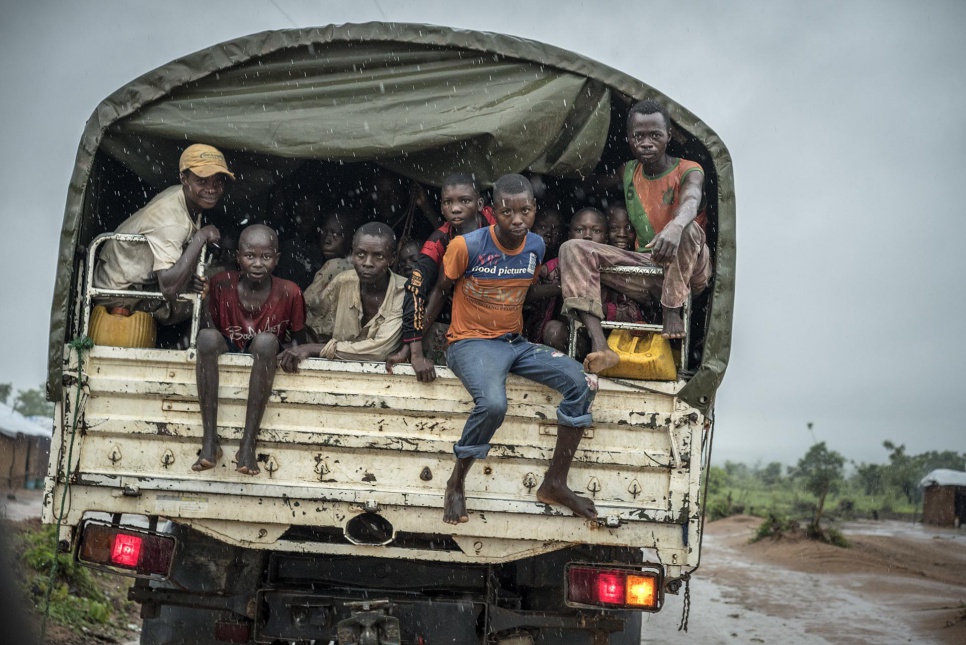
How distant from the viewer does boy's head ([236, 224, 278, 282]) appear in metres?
4.25

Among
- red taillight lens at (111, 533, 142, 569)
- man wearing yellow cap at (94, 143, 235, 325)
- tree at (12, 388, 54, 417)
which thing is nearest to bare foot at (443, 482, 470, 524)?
red taillight lens at (111, 533, 142, 569)

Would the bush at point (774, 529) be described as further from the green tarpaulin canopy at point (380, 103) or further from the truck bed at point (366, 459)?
the truck bed at point (366, 459)

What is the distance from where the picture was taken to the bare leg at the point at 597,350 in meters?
3.71

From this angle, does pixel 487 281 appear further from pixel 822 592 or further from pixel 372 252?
pixel 822 592

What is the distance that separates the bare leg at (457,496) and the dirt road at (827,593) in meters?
3.96

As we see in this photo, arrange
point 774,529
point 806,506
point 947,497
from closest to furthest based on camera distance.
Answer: point 774,529
point 947,497
point 806,506

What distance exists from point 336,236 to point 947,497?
1542 cm

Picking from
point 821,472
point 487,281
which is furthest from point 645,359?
point 821,472

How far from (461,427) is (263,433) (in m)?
0.77

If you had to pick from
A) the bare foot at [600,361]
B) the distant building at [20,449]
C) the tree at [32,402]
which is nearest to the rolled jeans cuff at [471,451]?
the bare foot at [600,361]

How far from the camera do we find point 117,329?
393 cm

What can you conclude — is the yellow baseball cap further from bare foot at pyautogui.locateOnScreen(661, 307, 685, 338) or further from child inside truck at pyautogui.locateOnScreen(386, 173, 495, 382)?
bare foot at pyautogui.locateOnScreen(661, 307, 685, 338)

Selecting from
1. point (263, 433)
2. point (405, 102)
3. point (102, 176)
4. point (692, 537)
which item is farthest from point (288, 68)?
point (692, 537)

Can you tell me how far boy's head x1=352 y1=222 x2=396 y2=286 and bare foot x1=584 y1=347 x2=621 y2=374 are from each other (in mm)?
1179
